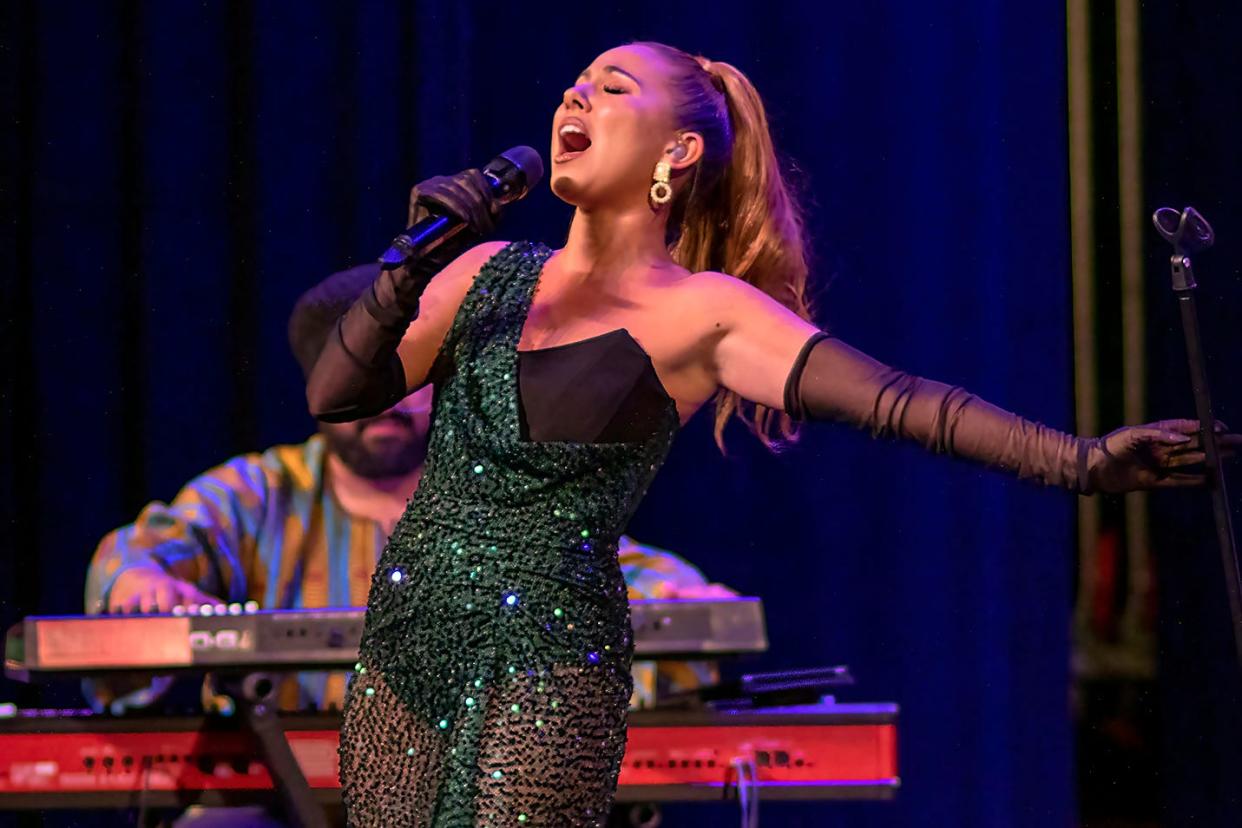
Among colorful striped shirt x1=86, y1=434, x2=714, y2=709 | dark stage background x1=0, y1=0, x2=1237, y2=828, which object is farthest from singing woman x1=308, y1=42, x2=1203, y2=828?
dark stage background x1=0, y1=0, x2=1237, y2=828

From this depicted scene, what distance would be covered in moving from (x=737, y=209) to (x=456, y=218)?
0.58m

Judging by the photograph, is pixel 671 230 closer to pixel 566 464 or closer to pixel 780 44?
pixel 566 464

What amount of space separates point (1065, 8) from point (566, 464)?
2131mm

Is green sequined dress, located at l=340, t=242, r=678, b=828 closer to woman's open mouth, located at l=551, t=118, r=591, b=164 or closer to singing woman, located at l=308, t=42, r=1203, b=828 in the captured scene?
singing woman, located at l=308, t=42, r=1203, b=828

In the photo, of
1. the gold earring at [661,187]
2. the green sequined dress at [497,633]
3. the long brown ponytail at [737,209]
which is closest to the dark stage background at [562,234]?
the long brown ponytail at [737,209]

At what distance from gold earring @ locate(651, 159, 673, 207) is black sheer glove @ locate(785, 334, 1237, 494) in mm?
292

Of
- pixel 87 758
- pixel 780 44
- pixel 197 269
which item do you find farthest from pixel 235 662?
pixel 780 44

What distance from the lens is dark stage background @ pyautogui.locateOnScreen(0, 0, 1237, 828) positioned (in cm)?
333

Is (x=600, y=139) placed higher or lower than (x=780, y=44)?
lower

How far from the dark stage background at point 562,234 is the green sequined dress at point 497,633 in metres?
1.75

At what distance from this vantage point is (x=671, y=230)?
209cm

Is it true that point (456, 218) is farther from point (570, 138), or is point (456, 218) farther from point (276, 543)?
point (276, 543)

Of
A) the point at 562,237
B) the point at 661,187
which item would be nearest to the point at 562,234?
the point at 562,237

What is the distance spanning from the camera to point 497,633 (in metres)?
1.60
